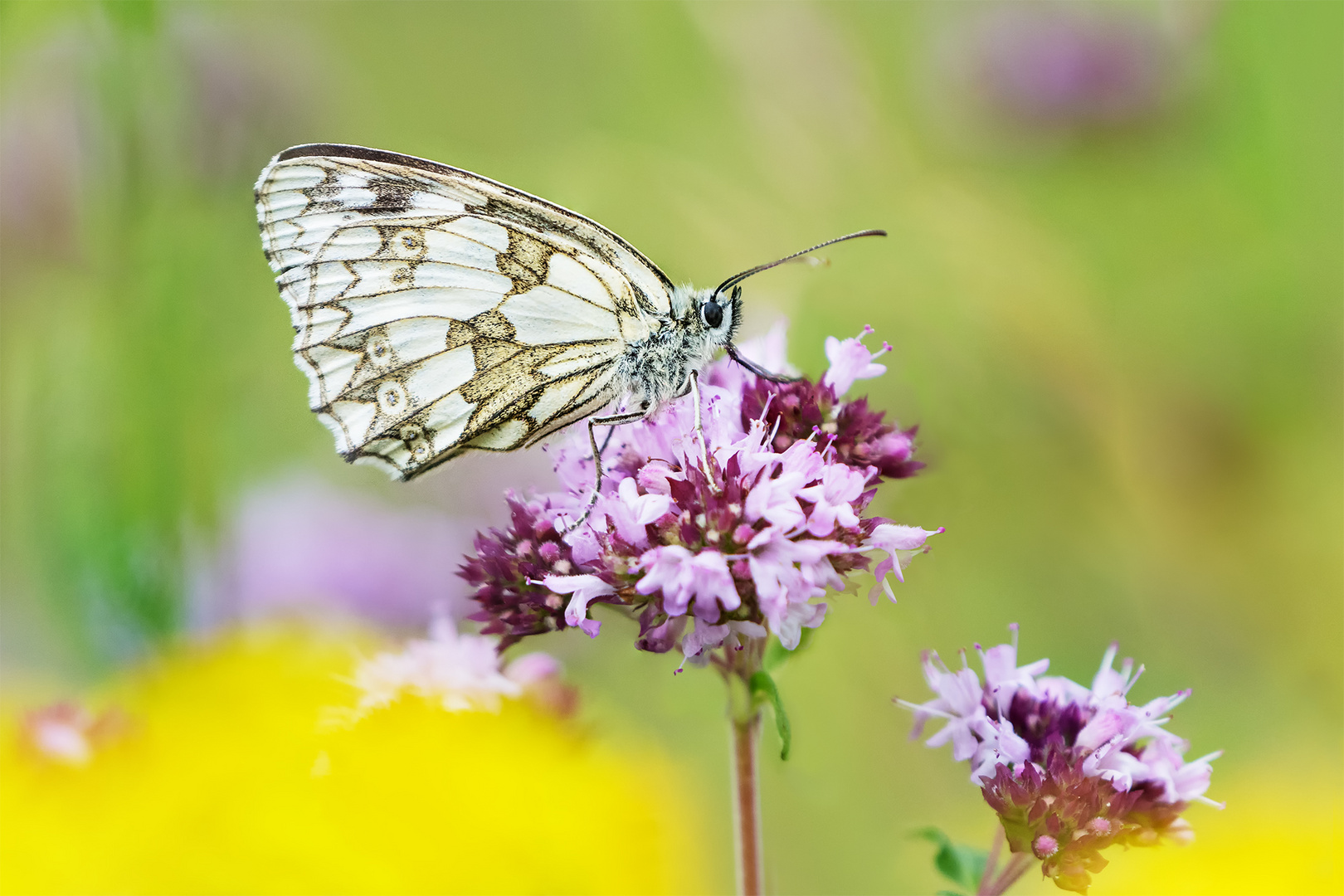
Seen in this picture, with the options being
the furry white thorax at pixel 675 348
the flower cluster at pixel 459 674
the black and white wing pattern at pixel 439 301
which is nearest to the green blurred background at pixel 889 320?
the black and white wing pattern at pixel 439 301

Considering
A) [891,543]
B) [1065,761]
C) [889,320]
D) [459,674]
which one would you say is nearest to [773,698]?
[891,543]

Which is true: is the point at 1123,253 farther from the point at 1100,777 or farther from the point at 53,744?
the point at 53,744

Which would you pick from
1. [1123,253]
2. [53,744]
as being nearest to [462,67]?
[1123,253]

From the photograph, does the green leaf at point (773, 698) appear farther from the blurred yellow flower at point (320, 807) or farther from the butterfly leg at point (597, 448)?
the butterfly leg at point (597, 448)

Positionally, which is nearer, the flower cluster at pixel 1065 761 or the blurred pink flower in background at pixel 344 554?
the flower cluster at pixel 1065 761

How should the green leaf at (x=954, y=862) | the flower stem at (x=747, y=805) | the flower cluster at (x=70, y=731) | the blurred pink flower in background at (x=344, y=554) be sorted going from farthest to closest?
the blurred pink flower in background at (x=344, y=554)
the green leaf at (x=954, y=862)
the flower stem at (x=747, y=805)
the flower cluster at (x=70, y=731)

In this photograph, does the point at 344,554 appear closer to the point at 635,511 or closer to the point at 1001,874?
the point at 635,511

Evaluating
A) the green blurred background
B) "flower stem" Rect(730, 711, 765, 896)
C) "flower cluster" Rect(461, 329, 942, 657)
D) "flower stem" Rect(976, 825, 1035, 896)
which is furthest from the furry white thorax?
"flower stem" Rect(976, 825, 1035, 896)
